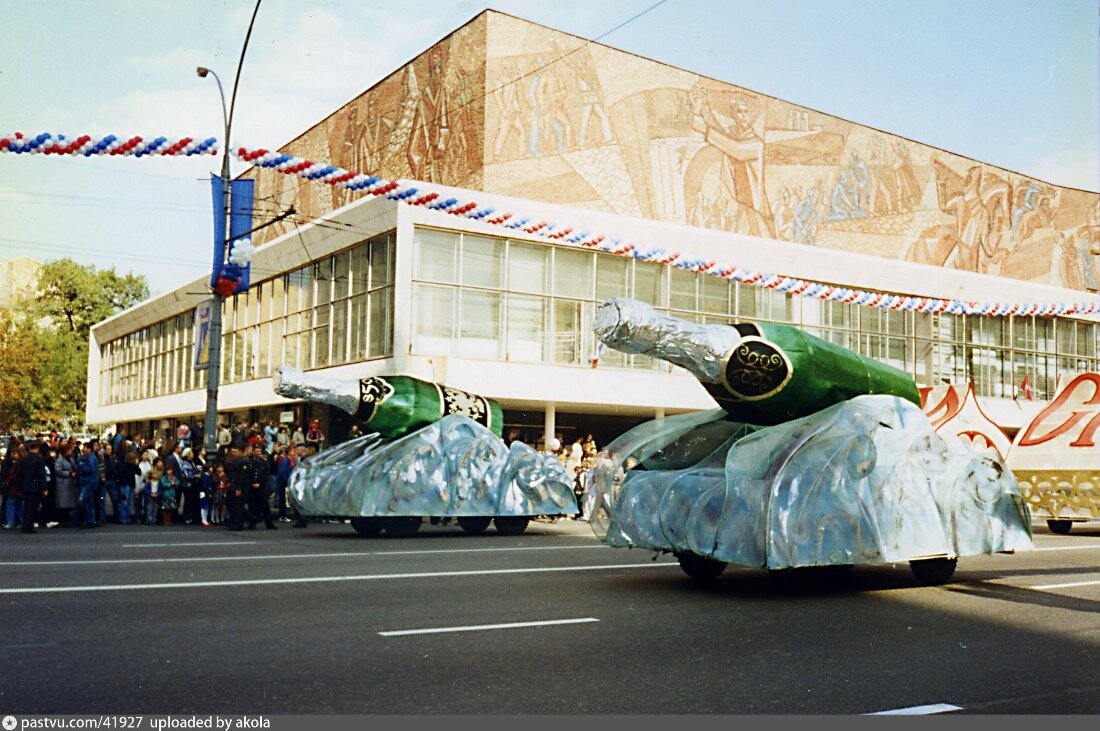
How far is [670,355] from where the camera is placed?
9.99 meters

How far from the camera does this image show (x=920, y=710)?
18.2 ft

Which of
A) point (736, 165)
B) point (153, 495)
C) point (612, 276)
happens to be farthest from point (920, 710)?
point (736, 165)

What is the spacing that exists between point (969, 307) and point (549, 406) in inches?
627

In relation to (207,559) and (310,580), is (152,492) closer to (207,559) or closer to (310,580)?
(207,559)

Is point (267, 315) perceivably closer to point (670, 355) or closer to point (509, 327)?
point (509, 327)

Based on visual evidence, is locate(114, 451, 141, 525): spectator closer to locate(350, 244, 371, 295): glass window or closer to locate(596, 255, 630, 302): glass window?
locate(350, 244, 371, 295): glass window

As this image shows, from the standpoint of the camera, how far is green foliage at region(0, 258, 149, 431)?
65.4m

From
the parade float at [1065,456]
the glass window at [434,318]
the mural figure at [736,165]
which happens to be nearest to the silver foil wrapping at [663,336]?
the parade float at [1065,456]

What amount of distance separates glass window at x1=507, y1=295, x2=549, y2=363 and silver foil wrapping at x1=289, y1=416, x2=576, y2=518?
14553 mm

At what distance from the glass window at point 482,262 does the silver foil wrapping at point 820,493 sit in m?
21.5

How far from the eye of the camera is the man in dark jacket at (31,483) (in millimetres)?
18272

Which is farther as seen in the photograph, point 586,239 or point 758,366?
point 586,239

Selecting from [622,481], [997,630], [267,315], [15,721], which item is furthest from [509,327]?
[15,721]

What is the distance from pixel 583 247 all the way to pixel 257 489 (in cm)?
1676
